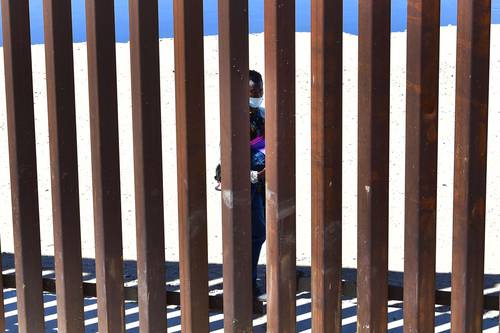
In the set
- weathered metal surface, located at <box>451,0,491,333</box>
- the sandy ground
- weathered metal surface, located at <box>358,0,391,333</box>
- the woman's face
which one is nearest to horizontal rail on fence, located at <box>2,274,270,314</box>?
weathered metal surface, located at <box>358,0,391,333</box>

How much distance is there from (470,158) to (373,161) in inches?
13.6

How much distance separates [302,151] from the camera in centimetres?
937

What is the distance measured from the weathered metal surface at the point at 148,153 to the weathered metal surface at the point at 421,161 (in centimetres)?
93

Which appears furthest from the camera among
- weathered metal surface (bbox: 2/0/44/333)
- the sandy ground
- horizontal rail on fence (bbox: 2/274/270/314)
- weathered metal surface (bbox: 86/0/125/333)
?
the sandy ground

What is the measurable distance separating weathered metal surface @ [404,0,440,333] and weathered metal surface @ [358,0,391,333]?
8cm

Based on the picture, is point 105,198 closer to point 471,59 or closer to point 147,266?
point 147,266

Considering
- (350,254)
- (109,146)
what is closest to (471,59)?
(109,146)

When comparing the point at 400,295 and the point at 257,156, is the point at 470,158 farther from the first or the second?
the point at 257,156

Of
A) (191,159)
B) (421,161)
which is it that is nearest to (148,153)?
(191,159)

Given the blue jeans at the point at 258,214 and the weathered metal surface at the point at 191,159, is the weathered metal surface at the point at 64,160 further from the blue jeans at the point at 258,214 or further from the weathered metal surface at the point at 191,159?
the blue jeans at the point at 258,214

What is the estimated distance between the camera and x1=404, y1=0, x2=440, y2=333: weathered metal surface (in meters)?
3.30

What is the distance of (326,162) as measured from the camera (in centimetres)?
341

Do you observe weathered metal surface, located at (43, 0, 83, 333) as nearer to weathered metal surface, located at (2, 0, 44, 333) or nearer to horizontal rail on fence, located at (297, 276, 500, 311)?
weathered metal surface, located at (2, 0, 44, 333)

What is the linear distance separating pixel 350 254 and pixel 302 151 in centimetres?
296
